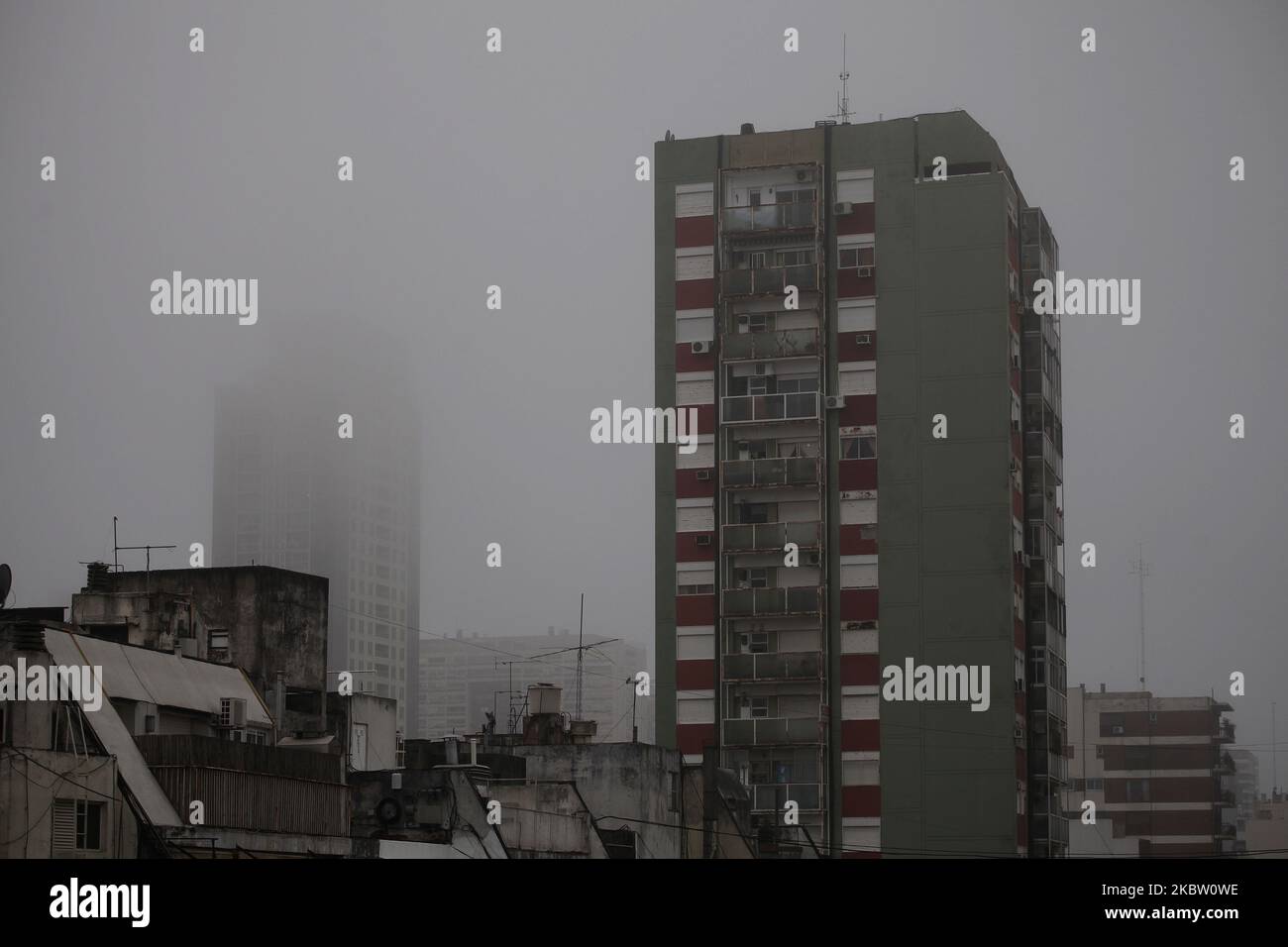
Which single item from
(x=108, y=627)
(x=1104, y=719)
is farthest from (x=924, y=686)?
(x=1104, y=719)

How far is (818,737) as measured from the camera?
84750mm

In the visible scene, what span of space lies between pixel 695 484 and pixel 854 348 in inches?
376

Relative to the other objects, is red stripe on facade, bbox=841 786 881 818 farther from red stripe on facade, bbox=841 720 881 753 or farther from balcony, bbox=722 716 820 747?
balcony, bbox=722 716 820 747

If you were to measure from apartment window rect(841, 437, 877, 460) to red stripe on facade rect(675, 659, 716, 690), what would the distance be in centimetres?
1115

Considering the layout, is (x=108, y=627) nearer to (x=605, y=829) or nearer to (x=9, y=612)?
(x=9, y=612)

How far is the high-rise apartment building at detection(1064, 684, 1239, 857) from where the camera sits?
158 m

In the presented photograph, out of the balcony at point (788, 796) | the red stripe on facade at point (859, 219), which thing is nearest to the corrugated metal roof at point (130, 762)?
the balcony at point (788, 796)

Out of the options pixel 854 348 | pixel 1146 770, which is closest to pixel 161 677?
pixel 854 348

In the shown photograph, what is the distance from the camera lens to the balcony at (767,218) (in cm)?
9006

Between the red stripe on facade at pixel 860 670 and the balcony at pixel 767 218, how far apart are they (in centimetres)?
1960

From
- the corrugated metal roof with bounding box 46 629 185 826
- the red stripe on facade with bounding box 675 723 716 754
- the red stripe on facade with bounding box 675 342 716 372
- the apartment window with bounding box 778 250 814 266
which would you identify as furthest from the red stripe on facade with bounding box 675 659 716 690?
the corrugated metal roof with bounding box 46 629 185 826

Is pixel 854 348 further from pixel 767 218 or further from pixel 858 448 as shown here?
pixel 767 218

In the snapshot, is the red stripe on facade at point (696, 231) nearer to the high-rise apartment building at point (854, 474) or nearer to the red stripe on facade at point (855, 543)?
the high-rise apartment building at point (854, 474)
